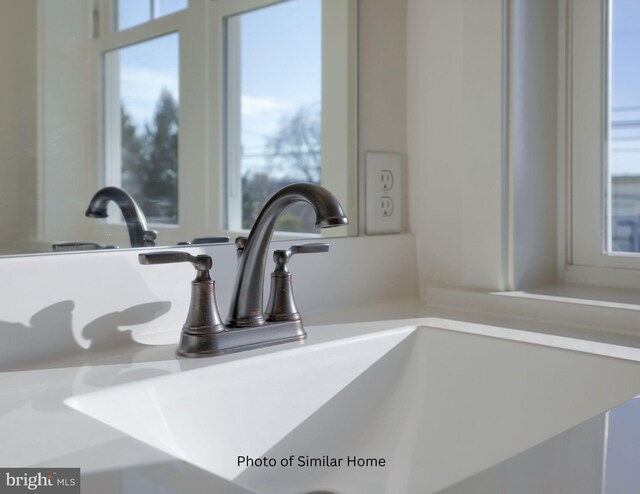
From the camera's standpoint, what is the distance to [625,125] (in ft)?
4.45

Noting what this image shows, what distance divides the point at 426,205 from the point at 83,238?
2.49ft

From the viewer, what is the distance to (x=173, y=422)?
0.80 metres

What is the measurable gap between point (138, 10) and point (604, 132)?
0.95 meters

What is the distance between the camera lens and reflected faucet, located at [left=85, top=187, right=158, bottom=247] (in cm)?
97

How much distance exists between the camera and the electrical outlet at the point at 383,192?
→ 4.59ft

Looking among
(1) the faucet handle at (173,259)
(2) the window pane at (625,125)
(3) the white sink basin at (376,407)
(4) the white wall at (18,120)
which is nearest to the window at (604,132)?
(2) the window pane at (625,125)

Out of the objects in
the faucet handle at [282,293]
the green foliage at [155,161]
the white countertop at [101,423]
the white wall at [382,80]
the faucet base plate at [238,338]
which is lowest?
the white countertop at [101,423]

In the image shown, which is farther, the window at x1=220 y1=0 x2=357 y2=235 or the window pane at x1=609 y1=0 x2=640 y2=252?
the window pane at x1=609 y1=0 x2=640 y2=252

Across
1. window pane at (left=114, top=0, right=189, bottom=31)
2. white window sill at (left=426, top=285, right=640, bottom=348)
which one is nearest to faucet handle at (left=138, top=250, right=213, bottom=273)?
window pane at (left=114, top=0, right=189, bottom=31)

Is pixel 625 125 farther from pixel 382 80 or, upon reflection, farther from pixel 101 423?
pixel 101 423

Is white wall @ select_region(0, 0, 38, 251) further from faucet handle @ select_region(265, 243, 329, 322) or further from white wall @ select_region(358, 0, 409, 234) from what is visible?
white wall @ select_region(358, 0, 409, 234)

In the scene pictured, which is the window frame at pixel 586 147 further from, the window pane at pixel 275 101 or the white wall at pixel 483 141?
the window pane at pixel 275 101

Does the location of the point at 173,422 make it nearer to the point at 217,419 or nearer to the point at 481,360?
the point at 217,419

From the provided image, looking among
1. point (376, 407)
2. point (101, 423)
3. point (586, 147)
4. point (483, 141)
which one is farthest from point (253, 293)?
point (586, 147)
